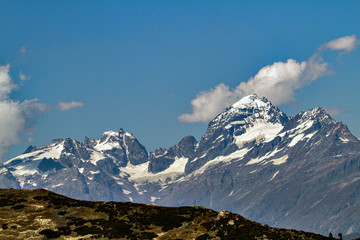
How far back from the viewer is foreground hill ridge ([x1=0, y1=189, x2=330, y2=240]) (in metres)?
77.6

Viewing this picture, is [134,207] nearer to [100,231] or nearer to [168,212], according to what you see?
[168,212]

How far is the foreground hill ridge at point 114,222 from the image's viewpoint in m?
77.6

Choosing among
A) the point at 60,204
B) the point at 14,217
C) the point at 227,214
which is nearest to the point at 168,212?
the point at 227,214

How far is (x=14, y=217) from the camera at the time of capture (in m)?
85.2

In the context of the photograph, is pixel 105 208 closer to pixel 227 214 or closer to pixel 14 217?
pixel 14 217

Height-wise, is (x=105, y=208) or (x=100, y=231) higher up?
(x=105, y=208)

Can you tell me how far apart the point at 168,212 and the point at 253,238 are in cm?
2274

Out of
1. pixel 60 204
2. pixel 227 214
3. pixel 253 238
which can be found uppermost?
pixel 60 204

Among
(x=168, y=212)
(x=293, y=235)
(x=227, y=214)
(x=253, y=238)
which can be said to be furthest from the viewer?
(x=168, y=212)

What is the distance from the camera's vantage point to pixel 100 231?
80.1 meters

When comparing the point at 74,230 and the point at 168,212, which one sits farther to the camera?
the point at 168,212

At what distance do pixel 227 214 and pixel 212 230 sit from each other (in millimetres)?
5059

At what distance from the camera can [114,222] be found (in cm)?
8444

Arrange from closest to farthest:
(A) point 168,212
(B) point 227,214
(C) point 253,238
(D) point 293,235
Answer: (C) point 253,238 → (D) point 293,235 → (B) point 227,214 → (A) point 168,212
